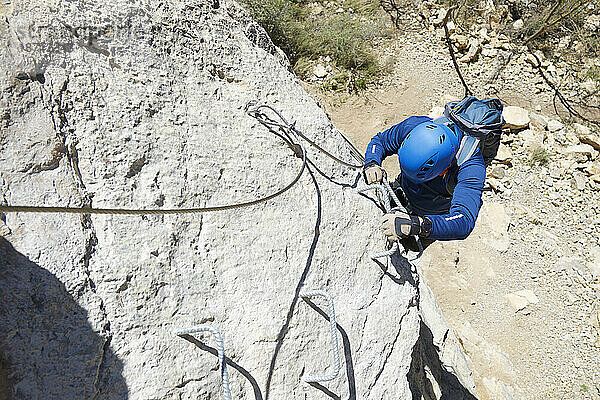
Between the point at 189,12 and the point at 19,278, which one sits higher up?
the point at 189,12

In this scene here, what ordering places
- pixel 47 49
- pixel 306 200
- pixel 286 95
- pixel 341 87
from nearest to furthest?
1. pixel 47 49
2. pixel 306 200
3. pixel 286 95
4. pixel 341 87

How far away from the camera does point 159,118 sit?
6.08 feet

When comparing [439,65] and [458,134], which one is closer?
[458,134]

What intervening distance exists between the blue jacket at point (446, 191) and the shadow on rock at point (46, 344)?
1.86 m

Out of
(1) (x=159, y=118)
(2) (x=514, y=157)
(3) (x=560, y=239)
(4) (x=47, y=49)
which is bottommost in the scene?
(3) (x=560, y=239)

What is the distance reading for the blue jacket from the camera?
238 cm

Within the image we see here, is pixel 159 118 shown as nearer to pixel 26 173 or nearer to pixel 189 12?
pixel 26 173

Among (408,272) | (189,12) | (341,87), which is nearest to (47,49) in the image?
(189,12)

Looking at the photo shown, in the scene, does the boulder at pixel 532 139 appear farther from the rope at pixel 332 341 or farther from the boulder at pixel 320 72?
the rope at pixel 332 341

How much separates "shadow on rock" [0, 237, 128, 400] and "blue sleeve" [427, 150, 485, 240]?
1852 millimetres

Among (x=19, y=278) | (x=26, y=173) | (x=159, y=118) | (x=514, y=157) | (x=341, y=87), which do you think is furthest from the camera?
(x=341, y=87)

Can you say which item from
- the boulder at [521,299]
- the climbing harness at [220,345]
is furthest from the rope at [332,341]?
the boulder at [521,299]

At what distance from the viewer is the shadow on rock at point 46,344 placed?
4.14 feet

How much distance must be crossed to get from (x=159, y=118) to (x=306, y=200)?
2.88ft
